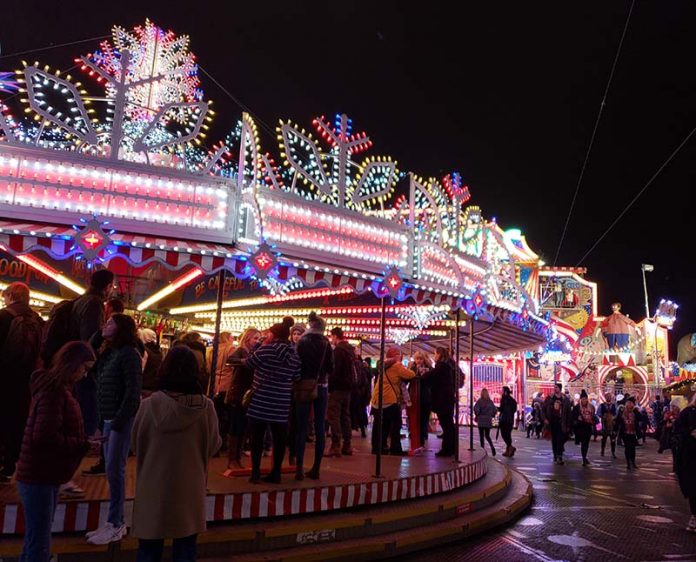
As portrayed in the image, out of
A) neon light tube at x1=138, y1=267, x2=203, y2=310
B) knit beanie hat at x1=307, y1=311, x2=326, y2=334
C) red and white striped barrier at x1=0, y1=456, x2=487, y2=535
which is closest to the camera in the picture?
red and white striped barrier at x1=0, y1=456, x2=487, y2=535

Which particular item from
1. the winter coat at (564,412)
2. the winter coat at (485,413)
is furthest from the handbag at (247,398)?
the winter coat at (564,412)

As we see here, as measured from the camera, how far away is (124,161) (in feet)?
24.2

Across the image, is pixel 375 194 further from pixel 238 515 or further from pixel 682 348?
pixel 682 348

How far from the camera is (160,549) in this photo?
355 centimetres

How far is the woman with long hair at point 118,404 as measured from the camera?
4.38 m

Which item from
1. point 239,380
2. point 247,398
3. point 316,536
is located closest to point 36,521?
point 316,536

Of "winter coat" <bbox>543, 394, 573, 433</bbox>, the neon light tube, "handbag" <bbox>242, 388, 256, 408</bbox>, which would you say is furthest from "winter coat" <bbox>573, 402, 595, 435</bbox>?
"handbag" <bbox>242, 388, 256, 408</bbox>

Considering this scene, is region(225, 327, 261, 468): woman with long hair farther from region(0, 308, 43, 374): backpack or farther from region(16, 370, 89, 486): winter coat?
region(16, 370, 89, 486): winter coat

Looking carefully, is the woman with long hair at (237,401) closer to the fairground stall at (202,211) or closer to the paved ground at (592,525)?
the fairground stall at (202,211)

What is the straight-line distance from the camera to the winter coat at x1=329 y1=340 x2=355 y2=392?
8.12 meters

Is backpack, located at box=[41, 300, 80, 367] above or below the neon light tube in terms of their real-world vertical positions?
below

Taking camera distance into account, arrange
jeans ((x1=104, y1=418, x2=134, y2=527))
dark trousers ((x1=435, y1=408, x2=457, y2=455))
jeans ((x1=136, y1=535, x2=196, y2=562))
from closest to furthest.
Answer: jeans ((x1=136, y1=535, x2=196, y2=562)), jeans ((x1=104, y1=418, x2=134, y2=527)), dark trousers ((x1=435, y1=408, x2=457, y2=455))

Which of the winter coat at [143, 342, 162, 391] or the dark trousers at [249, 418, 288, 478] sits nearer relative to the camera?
the dark trousers at [249, 418, 288, 478]

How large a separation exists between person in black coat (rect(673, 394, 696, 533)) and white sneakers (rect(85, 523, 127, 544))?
6157 millimetres
